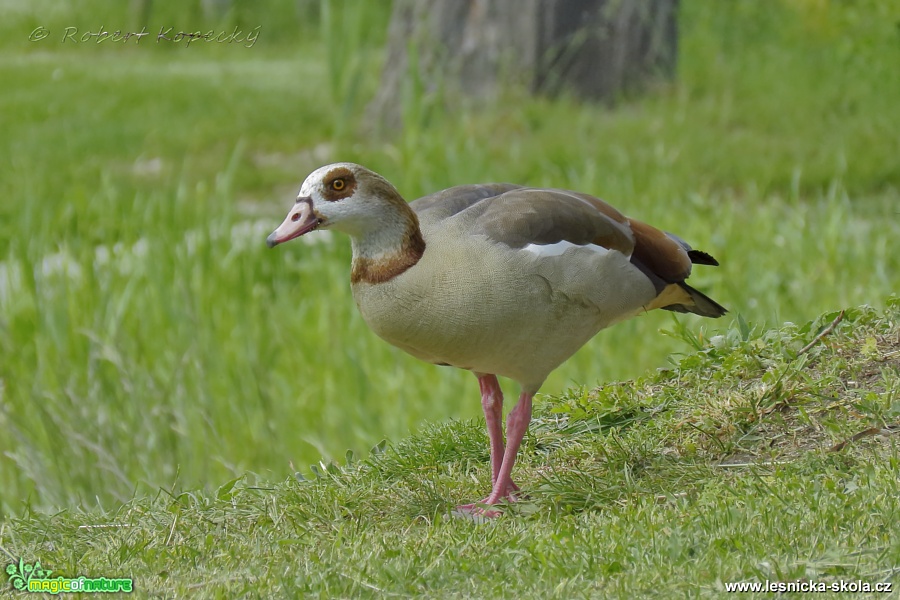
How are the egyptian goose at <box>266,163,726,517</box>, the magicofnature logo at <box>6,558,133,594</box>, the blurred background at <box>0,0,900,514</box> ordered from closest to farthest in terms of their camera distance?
the magicofnature logo at <box>6,558,133,594</box>, the egyptian goose at <box>266,163,726,517</box>, the blurred background at <box>0,0,900,514</box>

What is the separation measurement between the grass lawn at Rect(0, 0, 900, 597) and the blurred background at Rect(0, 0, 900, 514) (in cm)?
2

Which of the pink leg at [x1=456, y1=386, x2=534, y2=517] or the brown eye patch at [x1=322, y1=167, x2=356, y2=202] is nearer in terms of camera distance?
the brown eye patch at [x1=322, y1=167, x2=356, y2=202]

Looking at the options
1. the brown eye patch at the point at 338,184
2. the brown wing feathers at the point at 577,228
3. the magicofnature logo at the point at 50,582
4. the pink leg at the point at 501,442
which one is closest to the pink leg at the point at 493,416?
the pink leg at the point at 501,442

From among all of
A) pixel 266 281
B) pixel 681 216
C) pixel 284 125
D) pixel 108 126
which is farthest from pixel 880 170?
pixel 108 126

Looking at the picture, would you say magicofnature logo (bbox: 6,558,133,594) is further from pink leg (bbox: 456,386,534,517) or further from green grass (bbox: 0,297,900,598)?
pink leg (bbox: 456,386,534,517)

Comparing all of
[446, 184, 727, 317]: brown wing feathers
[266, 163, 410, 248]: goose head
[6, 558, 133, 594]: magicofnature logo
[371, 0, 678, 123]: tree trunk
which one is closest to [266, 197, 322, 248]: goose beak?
[266, 163, 410, 248]: goose head

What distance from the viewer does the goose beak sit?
11.6 feet

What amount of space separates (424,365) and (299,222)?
266cm

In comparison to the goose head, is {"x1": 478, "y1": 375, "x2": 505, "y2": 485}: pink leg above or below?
below

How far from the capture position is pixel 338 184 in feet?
11.7

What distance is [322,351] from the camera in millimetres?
6340

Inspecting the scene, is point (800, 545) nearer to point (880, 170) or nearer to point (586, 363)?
point (586, 363)

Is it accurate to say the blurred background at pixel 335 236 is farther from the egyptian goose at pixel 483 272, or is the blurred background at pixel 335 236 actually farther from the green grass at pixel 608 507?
the egyptian goose at pixel 483 272

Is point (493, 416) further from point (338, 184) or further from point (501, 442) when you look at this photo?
point (338, 184)
